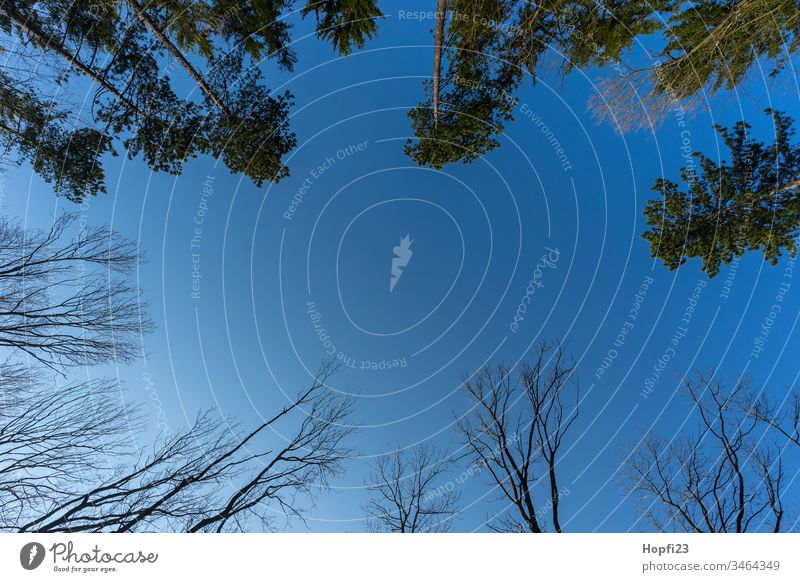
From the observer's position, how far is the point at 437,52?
22.1ft

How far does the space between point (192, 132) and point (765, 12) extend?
12.2 metres

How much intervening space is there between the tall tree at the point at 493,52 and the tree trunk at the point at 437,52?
17 millimetres

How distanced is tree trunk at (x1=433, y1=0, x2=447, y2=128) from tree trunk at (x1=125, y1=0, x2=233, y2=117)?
4.87 metres

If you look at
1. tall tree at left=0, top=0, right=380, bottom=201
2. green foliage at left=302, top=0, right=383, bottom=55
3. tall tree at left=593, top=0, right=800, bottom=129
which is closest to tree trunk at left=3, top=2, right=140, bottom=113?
tall tree at left=0, top=0, right=380, bottom=201

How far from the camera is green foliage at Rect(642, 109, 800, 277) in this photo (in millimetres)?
6992

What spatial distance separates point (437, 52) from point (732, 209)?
7443 millimetres

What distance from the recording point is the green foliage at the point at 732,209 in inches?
275

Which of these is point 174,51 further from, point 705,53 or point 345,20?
point 705,53

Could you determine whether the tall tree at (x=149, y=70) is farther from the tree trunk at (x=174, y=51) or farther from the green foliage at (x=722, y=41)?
the green foliage at (x=722, y=41)
